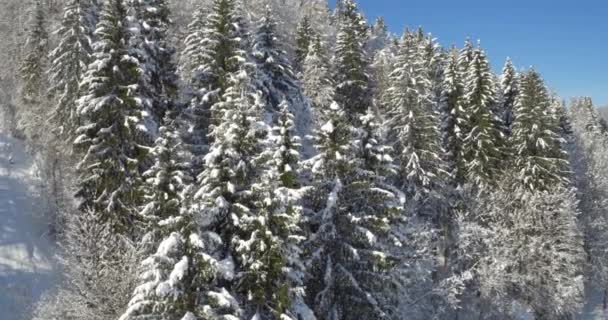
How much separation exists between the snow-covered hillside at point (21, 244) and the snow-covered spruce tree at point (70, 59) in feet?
25.8

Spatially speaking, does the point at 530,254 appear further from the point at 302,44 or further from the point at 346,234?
the point at 302,44

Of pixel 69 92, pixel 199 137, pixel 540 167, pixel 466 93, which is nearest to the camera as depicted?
pixel 199 137

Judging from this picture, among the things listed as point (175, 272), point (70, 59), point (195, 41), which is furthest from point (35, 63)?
point (175, 272)

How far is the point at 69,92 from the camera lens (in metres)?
33.8

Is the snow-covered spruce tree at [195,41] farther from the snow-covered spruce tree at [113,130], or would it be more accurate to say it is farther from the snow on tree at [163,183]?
the snow on tree at [163,183]

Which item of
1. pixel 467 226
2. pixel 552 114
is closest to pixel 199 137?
pixel 467 226

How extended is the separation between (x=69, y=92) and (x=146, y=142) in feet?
39.3

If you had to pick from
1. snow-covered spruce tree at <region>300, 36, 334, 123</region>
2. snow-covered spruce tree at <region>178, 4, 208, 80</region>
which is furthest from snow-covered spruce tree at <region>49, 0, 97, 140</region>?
snow-covered spruce tree at <region>300, 36, 334, 123</region>

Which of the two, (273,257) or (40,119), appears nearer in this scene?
(273,257)

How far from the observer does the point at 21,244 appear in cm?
3528

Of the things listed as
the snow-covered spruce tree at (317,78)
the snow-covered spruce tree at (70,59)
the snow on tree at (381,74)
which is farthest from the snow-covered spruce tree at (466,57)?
the snow-covered spruce tree at (70,59)

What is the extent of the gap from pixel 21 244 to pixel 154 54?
690 inches

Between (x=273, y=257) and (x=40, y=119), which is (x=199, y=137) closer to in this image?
(x=273, y=257)

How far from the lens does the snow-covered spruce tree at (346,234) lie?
2108cm
